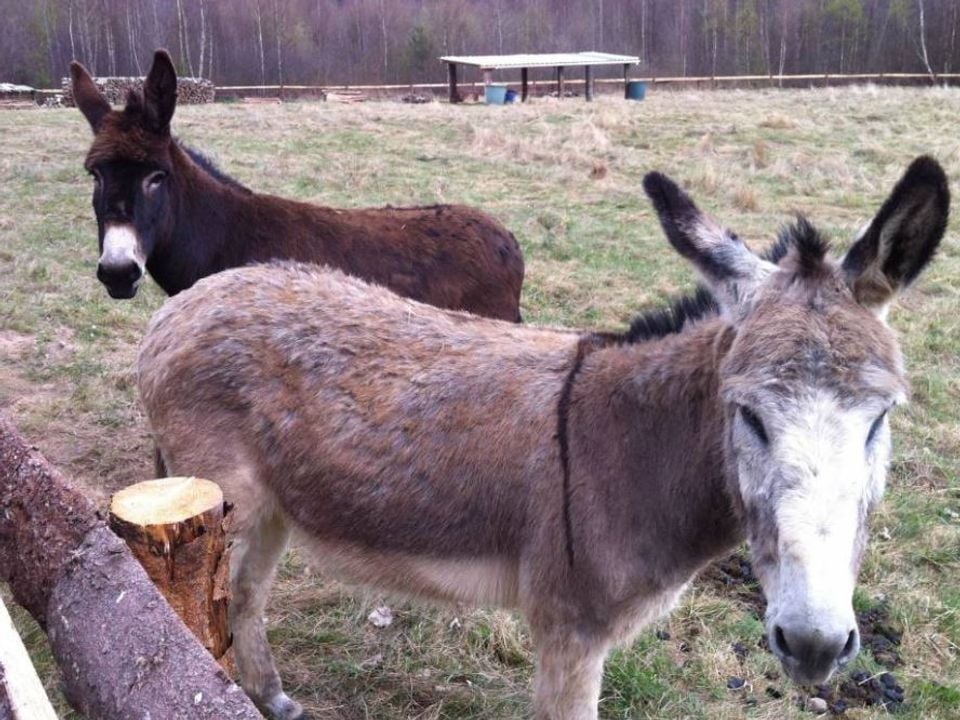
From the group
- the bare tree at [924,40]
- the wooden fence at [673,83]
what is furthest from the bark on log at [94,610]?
the bare tree at [924,40]

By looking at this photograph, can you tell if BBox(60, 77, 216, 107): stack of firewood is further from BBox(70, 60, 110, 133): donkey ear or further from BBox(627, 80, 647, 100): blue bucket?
BBox(70, 60, 110, 133): donkey ear

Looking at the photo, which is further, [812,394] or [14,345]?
[14,345]

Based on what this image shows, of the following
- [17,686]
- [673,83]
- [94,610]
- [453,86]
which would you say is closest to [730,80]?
[673,83]

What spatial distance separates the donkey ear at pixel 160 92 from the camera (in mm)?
4500

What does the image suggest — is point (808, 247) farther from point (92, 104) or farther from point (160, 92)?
point (92, 104)

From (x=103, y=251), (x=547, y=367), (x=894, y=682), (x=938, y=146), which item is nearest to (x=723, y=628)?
(x=894, y=682)

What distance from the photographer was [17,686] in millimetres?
1555

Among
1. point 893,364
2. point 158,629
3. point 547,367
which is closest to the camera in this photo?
point 158,629

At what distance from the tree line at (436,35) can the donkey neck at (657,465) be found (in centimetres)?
3057

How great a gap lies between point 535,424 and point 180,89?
86.1ft

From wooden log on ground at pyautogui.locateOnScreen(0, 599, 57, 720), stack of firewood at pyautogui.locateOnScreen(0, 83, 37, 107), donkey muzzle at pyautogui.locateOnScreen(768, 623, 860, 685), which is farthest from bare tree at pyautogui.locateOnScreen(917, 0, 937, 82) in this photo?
wooden log on ground at pyautogui.locateOnScreen(0, 599, 57, 720)

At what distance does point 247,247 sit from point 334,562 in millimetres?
2336

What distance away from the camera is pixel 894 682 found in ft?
11.2

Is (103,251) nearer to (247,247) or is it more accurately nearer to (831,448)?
(247,247)
